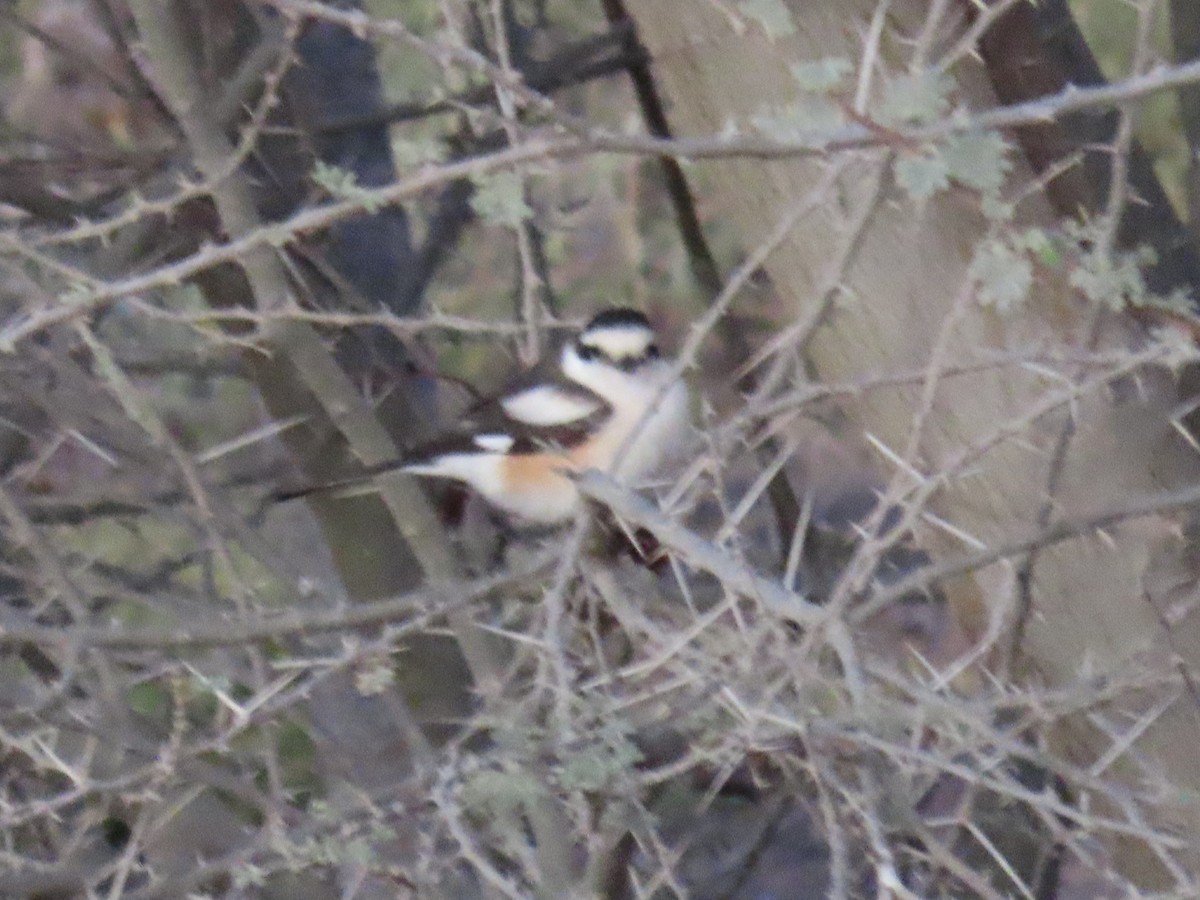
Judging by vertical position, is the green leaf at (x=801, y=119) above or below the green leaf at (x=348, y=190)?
below

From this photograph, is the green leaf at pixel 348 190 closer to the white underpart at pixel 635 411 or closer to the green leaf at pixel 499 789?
the green leaf at pixel 499 789

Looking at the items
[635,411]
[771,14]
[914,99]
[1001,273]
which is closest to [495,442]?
[635,411]

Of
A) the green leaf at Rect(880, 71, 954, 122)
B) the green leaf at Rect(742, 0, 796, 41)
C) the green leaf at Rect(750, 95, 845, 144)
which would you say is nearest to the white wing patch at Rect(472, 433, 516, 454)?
the green leaf at Rect(750, 95, 845, 144)

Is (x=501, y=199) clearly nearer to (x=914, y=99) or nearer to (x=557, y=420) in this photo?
(x=914, y=99)

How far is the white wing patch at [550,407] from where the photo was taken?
5070mm

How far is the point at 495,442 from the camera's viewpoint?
5.04 m

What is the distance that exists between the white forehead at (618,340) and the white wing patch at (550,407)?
0.18 meters

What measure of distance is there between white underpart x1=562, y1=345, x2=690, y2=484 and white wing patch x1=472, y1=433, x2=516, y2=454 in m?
0.22

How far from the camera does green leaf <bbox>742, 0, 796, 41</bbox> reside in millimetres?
3189

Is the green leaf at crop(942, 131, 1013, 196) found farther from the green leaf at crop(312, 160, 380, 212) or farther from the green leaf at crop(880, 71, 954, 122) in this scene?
the green leaf at crop(312, 160, 380, 212)

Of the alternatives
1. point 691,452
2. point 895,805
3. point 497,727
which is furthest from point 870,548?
point 691,452

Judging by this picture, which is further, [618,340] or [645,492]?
[618,340]

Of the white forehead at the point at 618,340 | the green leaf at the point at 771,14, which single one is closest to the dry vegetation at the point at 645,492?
the green leaf at the point at 771,14

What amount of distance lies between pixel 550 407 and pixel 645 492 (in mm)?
906
